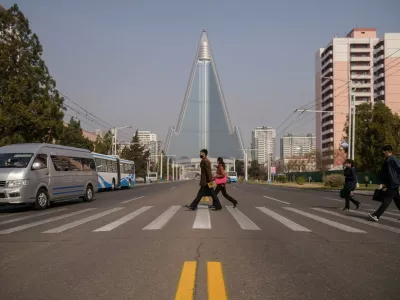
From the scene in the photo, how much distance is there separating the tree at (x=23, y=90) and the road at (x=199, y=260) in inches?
752

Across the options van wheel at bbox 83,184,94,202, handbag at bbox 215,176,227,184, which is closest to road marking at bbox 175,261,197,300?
handbag at bbox 215,176,227,184

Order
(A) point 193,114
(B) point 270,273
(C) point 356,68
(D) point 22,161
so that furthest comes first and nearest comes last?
(A) point 193,114
(C) point 356,68
(D) point 22,161
(B) point 270,273

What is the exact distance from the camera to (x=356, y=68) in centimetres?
9550

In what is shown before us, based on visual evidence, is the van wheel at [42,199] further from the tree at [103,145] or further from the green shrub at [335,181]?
the tree at [103,145]

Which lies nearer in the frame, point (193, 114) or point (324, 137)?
point (324, 137)

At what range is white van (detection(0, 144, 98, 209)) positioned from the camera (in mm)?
13008

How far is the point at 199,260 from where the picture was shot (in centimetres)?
576

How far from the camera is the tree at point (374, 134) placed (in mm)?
32375

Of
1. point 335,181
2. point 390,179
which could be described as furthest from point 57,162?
point 335,181

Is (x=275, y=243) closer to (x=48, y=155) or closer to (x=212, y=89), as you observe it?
(x=48, y=155)

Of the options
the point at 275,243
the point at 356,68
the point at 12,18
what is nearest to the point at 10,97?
the point at 12,18

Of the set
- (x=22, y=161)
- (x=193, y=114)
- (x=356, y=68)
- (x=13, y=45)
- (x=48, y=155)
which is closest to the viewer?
(x=22, y=161)

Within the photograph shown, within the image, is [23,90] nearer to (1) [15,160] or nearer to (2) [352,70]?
(1) [15,160]

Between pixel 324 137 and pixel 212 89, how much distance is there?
1357 inches
